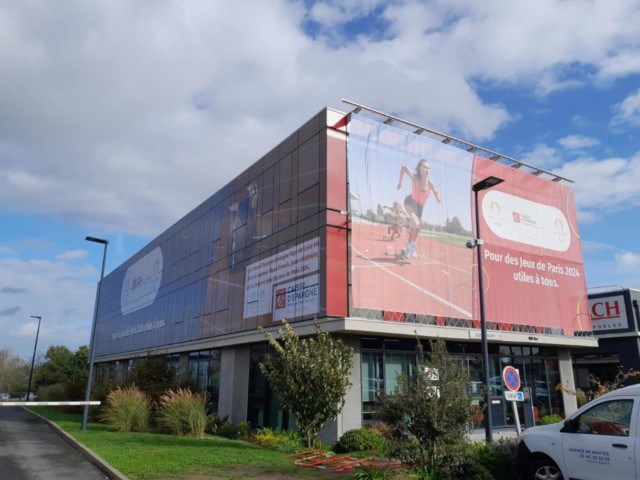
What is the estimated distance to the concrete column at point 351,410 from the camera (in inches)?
637

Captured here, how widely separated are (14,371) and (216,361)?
67.5m

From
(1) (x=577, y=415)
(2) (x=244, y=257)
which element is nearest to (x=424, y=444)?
(1) (x=577, y=415)

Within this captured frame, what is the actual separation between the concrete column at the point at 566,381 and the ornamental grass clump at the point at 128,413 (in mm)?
17775

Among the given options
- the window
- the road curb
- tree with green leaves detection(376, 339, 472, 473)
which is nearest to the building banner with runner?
tree with green leaves detection(376, 339, 472, 473)

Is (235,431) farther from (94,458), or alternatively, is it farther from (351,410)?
(94,458)

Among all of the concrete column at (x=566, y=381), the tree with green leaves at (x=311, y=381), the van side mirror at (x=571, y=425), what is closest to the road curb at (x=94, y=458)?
the tree with green leaves at (x=311, y=381)

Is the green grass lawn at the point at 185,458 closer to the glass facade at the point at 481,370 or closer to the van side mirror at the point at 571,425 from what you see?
the van side mirror at the point at 571,425

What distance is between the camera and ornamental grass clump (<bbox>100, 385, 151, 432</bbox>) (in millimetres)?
18922

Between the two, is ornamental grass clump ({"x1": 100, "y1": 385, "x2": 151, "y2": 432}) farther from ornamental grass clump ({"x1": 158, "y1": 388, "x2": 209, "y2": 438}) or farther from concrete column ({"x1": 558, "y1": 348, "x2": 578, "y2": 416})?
concrete column ({"x1": 558, "y1": 348, "x2": 578, "y2": 416})

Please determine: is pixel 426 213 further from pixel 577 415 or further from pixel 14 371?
pixel 14 371

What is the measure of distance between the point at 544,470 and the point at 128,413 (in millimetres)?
15049

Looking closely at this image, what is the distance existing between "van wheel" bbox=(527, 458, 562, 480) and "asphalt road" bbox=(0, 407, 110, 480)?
8.12 meters

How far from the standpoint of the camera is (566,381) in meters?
23.8

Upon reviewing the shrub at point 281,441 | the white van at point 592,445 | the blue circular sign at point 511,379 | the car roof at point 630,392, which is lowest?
the shrub at point 281,441
